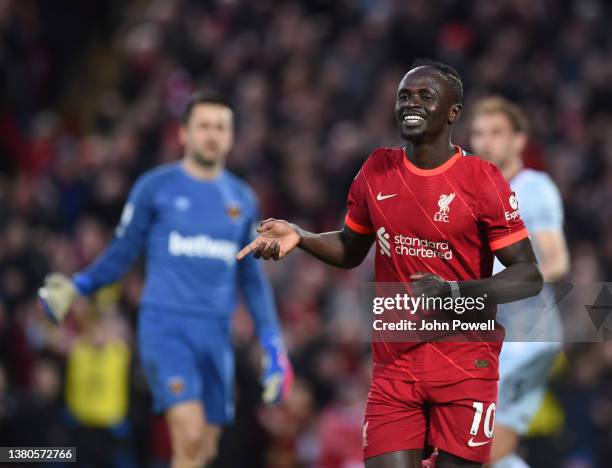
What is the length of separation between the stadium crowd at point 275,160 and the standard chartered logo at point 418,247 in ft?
16.1

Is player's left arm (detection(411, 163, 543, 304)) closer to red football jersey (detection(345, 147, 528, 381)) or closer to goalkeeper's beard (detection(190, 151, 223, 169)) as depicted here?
red football jersey (detection(345, 147, 528, 381))

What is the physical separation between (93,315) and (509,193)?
7.46 m

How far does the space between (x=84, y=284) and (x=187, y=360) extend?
0.84 metres

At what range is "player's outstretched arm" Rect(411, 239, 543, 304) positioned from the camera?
5.18m

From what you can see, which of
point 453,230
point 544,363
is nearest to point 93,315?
point 544,363

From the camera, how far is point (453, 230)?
5.33 meters

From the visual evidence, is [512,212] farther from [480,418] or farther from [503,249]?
[480,418]

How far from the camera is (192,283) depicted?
786 centimetres

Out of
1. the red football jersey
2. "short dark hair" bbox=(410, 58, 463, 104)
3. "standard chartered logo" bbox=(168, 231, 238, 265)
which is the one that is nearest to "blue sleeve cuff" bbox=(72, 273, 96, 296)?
"standard chartered logo" bbox=(168, 231, 238, 265)

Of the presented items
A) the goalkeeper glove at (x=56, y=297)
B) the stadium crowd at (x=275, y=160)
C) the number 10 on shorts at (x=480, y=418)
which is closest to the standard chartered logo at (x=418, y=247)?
the number 10 on shorts at (x=480, y=418)

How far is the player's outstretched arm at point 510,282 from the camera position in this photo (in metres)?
5.18

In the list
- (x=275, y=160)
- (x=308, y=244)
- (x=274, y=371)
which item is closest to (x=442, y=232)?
(x=308, y=244)

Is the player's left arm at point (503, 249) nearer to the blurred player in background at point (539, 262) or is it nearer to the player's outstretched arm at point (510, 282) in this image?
the player's outstretched arm at point (510, 282)

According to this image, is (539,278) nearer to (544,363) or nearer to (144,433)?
(544,363)
